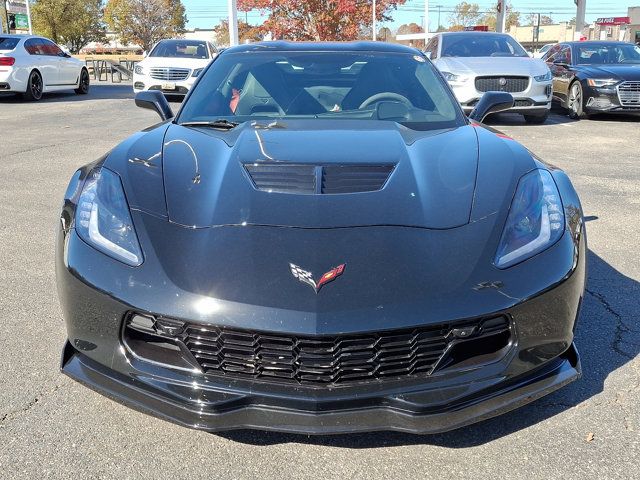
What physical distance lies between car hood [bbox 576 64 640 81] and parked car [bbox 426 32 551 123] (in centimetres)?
130

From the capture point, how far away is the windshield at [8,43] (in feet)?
49.3

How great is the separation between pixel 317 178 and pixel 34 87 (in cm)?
1544

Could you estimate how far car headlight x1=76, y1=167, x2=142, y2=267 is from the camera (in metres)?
2.22

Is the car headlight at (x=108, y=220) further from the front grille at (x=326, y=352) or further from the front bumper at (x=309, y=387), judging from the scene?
the front grille at (x=326, y=352)

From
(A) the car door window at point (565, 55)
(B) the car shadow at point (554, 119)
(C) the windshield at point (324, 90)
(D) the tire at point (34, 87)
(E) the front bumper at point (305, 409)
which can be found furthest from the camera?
(D) the tire at point (34, 87)

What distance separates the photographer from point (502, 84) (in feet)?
34.1

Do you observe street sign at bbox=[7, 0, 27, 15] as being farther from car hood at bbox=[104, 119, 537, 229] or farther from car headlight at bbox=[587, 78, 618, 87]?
car hood at bbox=[104, 119, 537, 229]

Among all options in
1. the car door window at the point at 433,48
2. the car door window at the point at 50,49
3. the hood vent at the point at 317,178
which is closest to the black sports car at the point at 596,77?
the car door window at the point at 433,48

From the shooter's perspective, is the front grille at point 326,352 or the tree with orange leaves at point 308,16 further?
the tree with orange leaves at point 308,16

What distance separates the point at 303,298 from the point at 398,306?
29cm

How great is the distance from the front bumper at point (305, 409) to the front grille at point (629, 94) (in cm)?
1062

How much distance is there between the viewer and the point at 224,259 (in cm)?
210

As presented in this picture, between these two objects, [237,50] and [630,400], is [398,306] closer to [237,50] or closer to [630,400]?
[630,400]

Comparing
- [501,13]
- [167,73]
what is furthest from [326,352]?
[501,13]
